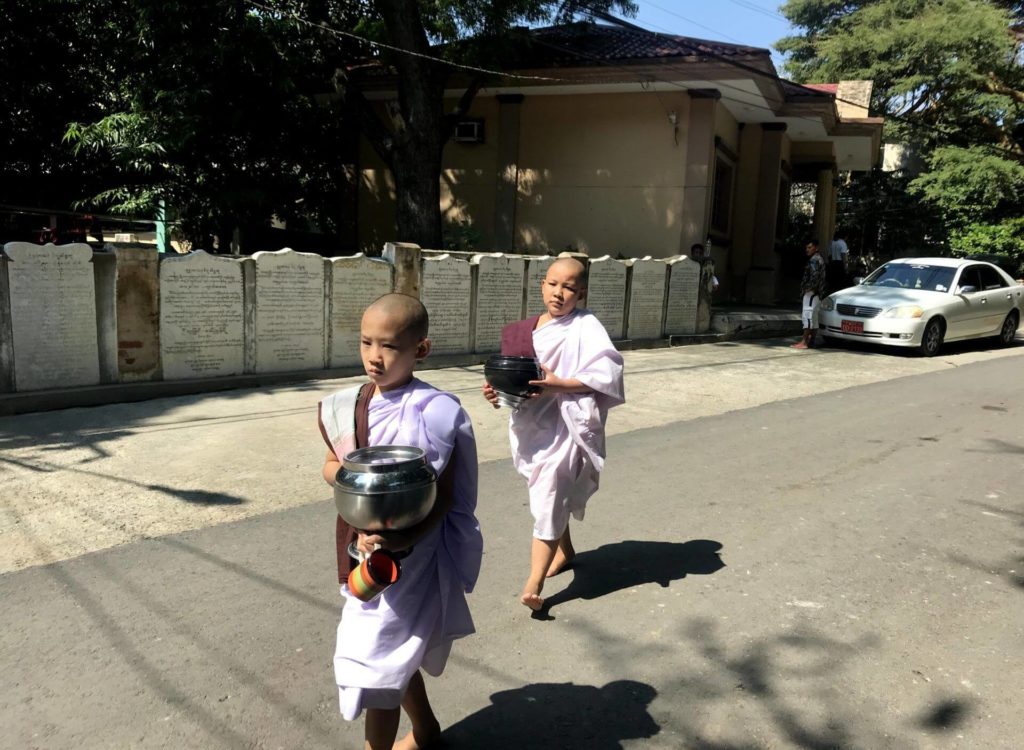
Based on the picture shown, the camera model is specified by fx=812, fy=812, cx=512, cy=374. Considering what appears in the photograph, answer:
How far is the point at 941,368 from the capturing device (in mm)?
11672

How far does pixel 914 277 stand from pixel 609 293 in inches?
216

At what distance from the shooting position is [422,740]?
2.53 m

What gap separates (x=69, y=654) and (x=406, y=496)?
1999 mm

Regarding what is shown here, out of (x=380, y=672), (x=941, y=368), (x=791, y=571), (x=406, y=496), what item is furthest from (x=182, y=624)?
(x=941, y=368)

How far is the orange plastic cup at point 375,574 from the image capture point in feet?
6.65

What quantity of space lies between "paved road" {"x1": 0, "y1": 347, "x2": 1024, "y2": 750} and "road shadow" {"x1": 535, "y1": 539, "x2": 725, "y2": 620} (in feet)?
0.05

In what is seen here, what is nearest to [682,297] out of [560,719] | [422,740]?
[560,719]

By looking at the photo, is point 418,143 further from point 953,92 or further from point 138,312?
point 953,92

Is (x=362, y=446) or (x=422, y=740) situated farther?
(x=422, y=740)

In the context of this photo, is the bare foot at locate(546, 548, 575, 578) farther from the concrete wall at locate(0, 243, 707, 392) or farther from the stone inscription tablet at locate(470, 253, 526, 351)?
the stone inscription tablet at locate(470, 253, 526, 351)

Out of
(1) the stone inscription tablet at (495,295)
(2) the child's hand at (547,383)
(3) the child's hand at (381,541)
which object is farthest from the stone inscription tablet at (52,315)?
(3) the child's hand at (381,541)

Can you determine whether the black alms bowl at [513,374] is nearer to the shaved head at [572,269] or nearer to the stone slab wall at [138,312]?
the shaved head at [572,269]

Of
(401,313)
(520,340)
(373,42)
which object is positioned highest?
(373,42)

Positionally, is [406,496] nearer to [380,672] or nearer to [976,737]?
[380,672]
